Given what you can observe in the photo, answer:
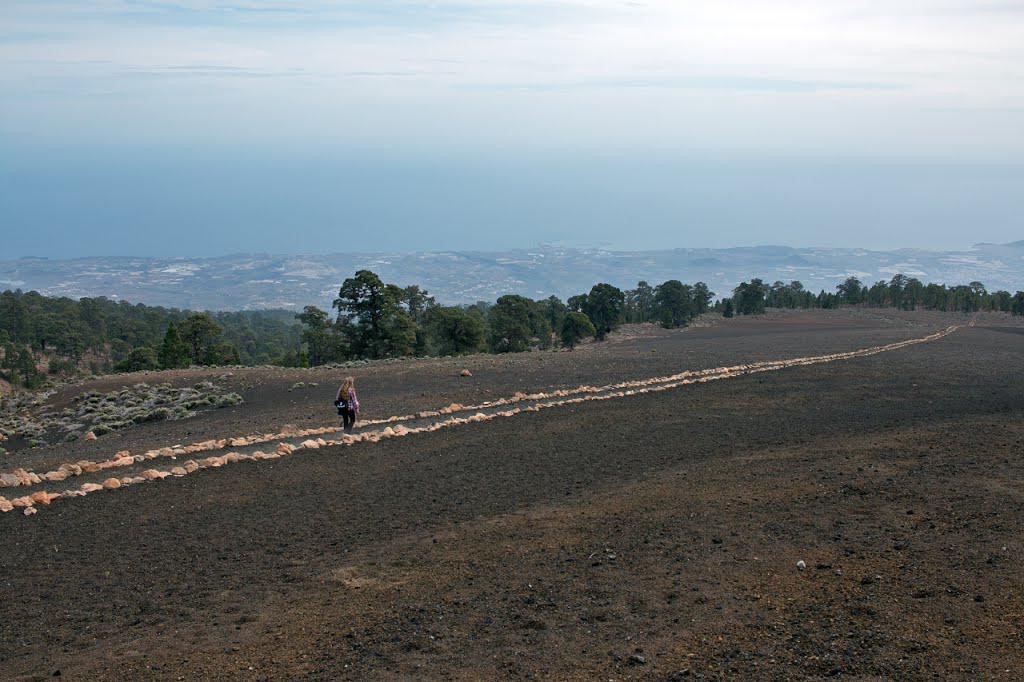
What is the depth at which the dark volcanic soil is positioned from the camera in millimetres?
8070

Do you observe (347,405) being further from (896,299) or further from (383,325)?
(896,299)

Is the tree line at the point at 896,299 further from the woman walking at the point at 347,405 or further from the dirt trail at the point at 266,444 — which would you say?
the woman walking at the point at 347,405

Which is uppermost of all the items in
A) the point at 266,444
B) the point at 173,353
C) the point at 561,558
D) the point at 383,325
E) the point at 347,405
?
the point at 383,325

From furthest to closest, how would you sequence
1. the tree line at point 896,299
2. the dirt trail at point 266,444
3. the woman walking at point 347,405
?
the tree line at point 896,299, the woman walking at point 347,405, the dirt trail at point 266,444

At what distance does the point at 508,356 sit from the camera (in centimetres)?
3666

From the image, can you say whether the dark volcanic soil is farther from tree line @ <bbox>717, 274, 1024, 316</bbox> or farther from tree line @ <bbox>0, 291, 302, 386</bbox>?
tree line @ <bbox>717, 274, 1024, 316</bbox>

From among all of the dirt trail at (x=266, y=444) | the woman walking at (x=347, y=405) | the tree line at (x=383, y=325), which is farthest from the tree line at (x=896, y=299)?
the woman walking at (x=347, y=405)

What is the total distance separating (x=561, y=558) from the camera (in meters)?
10.6

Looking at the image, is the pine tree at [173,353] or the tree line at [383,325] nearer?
the pine tree at [173,353]

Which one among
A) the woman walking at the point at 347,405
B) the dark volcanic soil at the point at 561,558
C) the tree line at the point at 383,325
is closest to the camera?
the dark volcanic soil at the point at 561,558

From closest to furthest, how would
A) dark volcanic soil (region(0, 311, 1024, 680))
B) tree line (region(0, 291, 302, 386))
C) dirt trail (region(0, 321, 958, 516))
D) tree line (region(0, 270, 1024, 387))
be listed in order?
dark volcanic soil (region(0, 311, 1024, 680)) < dirt trail (region(0, 321, 958, 516)) < tree line (region(0, 270, 1024, 387)) < tree line (region(0, 291, 302, 386))

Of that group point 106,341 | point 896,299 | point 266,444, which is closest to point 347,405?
point 266,444

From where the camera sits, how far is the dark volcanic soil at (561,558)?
807cm

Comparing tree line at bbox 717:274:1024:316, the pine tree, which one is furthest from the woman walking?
tree line at bbox 717:274:1024:316
